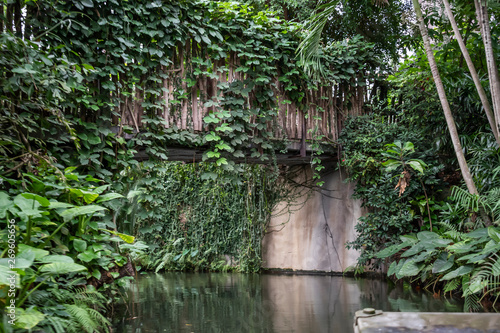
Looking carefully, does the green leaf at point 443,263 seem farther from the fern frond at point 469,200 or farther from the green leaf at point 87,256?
the green leaf at point 87,256

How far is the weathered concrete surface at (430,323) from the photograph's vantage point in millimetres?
1775

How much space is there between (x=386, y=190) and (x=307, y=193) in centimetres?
225

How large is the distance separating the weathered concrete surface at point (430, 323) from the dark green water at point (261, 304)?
67.2 inches

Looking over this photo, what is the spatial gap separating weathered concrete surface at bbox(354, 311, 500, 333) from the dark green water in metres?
1.71

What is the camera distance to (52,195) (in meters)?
3.40

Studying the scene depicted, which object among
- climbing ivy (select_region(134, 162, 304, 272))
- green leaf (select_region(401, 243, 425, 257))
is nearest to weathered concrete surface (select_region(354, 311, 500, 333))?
green leaf (select_region(401, 243, 425, 257))

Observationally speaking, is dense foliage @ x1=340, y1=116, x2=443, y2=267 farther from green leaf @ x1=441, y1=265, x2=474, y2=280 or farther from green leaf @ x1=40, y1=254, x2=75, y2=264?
green leaf @ x1=40, y1=254, x2=75, y2=264

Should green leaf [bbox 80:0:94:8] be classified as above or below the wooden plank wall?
above

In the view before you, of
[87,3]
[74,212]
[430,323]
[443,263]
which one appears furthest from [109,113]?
[443,263]

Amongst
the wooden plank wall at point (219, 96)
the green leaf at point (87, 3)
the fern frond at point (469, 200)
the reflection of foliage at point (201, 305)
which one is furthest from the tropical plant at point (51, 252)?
the fern frond at point (469, 200)

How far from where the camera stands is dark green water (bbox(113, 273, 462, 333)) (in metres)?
3.72

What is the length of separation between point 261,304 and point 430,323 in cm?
316

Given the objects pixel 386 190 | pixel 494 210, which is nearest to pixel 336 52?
pixel 386 190

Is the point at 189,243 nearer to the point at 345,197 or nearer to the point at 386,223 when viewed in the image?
the point at 345,197
